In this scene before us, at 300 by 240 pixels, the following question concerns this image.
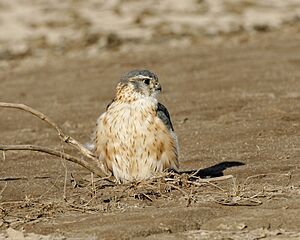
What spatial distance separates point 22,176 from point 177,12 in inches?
439

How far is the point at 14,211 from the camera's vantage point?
6.54m

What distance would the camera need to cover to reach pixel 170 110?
35.7 ft

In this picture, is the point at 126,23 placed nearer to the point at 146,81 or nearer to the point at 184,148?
the point at 184,148

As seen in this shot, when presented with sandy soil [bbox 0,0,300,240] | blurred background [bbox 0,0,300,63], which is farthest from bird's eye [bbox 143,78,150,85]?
blurred background [bbox 0,0,300,63]

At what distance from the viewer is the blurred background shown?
17.0 m

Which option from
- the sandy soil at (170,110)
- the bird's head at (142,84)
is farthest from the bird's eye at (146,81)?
the sandy soil at (170,110)

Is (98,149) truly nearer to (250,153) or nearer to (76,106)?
(250,153)

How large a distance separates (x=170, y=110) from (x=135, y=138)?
398 centimetres

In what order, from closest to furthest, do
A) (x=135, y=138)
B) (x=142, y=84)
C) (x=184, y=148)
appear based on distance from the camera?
(x=135, y=138) < (x=142, y=84) < (x=184, y=148)

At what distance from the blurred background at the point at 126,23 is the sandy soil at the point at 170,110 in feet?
0.10

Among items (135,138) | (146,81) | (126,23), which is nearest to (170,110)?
(146,81)

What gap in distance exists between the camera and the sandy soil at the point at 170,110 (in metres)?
6.12

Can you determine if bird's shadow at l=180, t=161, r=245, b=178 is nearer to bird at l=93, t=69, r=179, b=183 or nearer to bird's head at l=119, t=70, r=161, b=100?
bird at l=93, t=69, r=179, b=183

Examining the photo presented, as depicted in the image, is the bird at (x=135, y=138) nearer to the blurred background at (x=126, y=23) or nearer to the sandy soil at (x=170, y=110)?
the sandy soil at (x=170, y=110)
